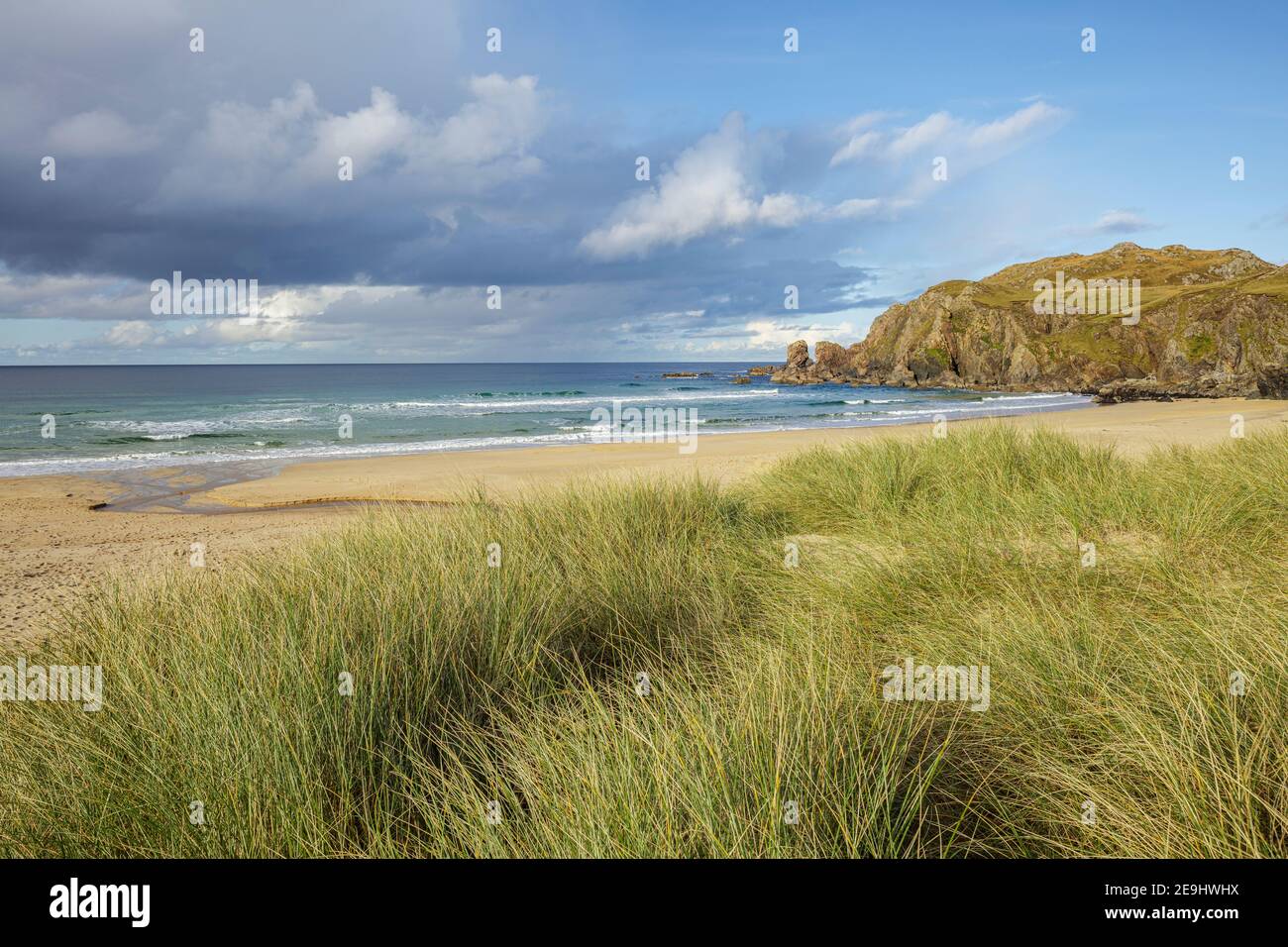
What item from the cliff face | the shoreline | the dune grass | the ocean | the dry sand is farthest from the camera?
the cliff face

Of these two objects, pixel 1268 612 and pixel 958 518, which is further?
pixel 958 518

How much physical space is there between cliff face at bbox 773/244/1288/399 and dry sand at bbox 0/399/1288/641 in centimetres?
2868

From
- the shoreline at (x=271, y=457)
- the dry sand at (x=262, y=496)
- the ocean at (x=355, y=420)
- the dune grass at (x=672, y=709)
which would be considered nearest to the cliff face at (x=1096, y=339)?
the ocean at (x=355, y=420)

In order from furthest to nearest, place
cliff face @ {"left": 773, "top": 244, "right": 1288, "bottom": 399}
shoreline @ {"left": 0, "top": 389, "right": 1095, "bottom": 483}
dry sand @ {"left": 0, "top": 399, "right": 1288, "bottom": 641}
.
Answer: cliff face @ {"left": 773, "top": 244, "right": 1288, "bottom": 399}
shoreline @ {"left": 0, "top": 389, "right": 1095, "bottom": 483}
dry sand @ {"left": 0, "top": 399, "right": 1288, "bottom": 641}

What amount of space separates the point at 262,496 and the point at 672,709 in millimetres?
13390

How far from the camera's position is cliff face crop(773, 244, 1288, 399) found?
47.4m

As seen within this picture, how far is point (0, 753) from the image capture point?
2.91 meters

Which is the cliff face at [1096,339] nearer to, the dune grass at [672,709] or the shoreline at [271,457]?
the shoreline at [271,457]

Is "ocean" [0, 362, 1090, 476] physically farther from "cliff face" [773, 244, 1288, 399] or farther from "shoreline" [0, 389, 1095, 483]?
"cliff face" [773, 244, 1288, 399]

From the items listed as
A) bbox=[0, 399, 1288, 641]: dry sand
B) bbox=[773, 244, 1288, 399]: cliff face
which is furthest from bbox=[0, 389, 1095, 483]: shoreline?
bbox=[773, 244, 1288, 399]: cliff face

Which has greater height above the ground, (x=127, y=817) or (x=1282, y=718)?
(x=1282, y=718)
